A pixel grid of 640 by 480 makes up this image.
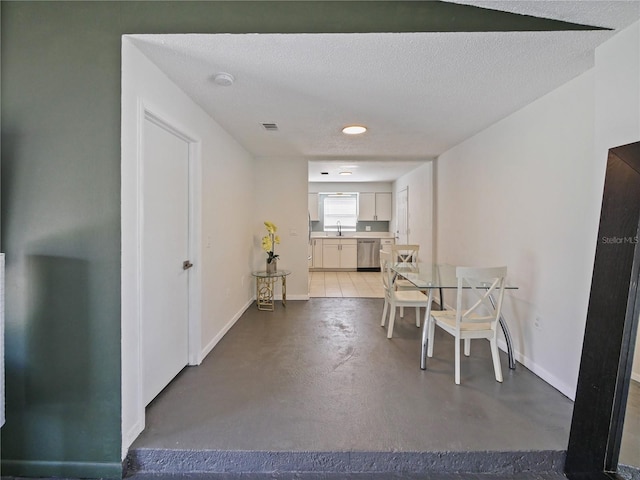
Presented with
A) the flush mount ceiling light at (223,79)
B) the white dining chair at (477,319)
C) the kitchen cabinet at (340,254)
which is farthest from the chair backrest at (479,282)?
the kitchen cabinet at (340,254)

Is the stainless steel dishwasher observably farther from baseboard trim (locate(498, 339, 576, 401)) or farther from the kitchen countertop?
baseboard trim (locate(498, 339, 576, 401))

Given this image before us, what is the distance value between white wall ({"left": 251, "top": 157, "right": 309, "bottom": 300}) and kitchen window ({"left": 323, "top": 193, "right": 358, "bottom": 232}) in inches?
151

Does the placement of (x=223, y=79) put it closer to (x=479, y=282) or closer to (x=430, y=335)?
(x=479, y=282)

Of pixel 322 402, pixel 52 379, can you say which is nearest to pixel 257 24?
pixel 52 379

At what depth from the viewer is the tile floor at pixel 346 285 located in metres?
5.41

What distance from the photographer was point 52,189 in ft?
5.18

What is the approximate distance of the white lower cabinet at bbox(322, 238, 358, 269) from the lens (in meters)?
8.09

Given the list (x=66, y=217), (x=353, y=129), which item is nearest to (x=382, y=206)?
(x=353, y=129)

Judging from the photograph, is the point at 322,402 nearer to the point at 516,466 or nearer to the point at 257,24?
the point at 516,466

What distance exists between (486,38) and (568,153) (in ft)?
3.65


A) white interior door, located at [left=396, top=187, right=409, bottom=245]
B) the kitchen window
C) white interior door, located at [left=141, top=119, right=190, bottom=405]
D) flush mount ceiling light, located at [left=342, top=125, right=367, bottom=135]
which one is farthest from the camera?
the kitchen window

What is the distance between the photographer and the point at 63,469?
160 centimetres

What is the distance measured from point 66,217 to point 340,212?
7.37 meters

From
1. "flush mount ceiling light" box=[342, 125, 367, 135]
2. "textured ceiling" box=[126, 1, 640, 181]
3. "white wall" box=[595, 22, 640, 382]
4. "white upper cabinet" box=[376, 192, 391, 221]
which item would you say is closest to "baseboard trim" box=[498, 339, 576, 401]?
"white wall" box=[595, 22, 640, 382]
